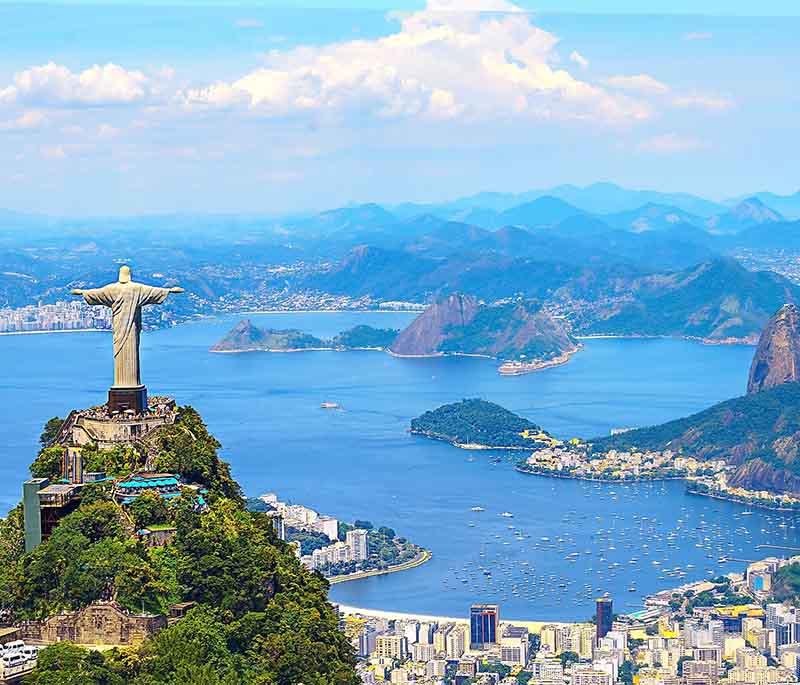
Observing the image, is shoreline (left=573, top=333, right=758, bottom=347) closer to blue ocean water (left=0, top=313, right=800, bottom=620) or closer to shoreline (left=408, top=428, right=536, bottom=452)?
blue ocean water (left=0, top=313, right=800, bottom=620)

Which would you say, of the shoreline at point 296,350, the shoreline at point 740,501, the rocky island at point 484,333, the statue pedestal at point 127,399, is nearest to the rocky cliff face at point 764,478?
the shoreline at point 740,501

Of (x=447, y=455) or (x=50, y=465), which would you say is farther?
(x=447, y=455)

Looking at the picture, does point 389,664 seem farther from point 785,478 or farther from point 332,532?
point 785,478

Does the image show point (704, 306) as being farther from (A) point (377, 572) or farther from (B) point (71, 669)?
(B) point (71, 669)

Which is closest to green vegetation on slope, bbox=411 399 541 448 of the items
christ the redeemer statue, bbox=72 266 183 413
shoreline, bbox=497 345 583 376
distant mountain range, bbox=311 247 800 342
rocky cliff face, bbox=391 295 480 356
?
shoreline, bbox=497 345 583 376

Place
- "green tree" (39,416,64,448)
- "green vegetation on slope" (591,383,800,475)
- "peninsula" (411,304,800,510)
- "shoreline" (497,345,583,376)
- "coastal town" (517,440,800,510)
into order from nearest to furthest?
"green tree" (39,416,64,448) → "coastal town" (517,440,800,510) → "peninsula" (411,304,800,510) → "green vegetation on slope" (591,383,800,475) → "shoreline" (497,345,583,376)

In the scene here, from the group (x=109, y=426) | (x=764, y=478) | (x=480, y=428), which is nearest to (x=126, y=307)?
(x=109, y=426)
